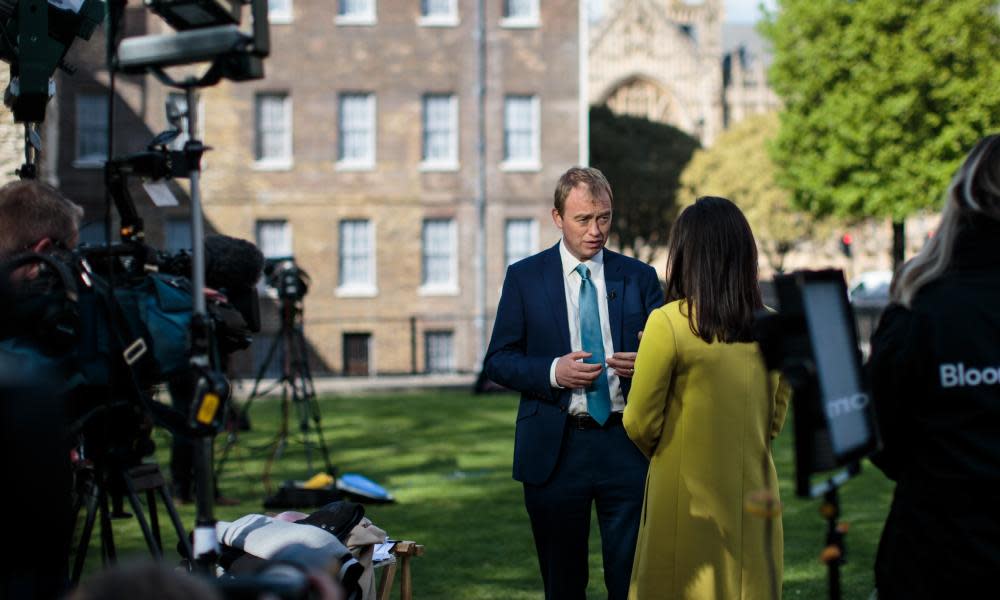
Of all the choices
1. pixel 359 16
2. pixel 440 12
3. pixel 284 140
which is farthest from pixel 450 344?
pixel 359 16

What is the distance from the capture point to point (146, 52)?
3.93 metres

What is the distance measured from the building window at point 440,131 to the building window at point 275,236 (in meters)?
4.05

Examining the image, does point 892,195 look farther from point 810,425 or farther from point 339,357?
point 810,425

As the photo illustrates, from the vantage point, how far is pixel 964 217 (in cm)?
354

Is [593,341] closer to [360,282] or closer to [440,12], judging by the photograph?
[360,282]

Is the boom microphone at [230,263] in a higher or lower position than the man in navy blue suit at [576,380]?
higher

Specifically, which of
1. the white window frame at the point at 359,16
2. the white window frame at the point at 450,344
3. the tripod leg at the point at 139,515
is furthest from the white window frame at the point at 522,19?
the tripod leg at the point at 139,515

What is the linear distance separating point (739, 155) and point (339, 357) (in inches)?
1265

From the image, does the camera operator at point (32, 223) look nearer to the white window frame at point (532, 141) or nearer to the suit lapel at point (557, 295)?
the suit lapel at point (557, 295)

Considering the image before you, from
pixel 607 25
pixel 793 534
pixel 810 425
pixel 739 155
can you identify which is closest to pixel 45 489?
pixel 810 425

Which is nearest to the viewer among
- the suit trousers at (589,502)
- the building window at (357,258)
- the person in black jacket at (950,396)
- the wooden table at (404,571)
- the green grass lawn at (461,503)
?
the person in black jacket at (950,396)

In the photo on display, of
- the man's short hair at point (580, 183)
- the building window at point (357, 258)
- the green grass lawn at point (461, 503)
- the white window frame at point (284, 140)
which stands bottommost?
the green grass lawn at point (461, 503)

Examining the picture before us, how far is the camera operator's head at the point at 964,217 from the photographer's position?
3500 mm

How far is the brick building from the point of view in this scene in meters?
33.3
